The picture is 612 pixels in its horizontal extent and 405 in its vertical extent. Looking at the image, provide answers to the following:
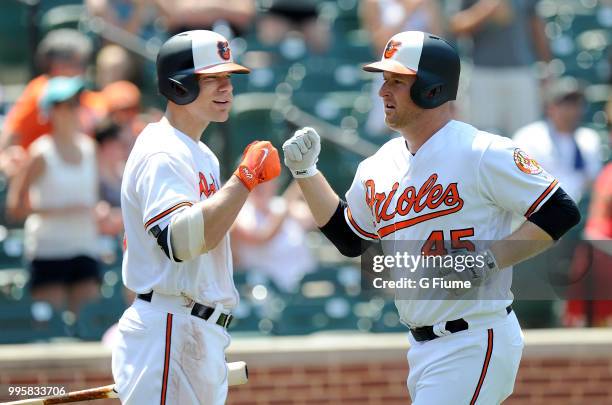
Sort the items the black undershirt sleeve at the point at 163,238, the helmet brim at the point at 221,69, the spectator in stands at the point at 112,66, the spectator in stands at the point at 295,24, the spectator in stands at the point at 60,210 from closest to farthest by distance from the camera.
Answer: the black undershirt sleeve at the point at 163,238 → the helmet brim at the point at 221,69 → the spectator in stands at the point at 60,210 → the spectator in stands at the point at 112,66 → the spectator in stands at the point at 295,24

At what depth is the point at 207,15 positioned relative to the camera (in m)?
8.01

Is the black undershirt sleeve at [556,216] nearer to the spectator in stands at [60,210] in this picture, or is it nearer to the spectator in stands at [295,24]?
the spectator in stands at [60,210]

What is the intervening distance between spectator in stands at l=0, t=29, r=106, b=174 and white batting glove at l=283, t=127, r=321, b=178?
9.29 feet

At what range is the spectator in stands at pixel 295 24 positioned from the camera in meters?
8.55

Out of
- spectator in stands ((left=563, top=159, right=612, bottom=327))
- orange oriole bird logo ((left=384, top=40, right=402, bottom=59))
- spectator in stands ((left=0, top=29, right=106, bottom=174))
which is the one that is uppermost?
orange oriole bird logo ((left=384, top=40, right=402, bottom=59))

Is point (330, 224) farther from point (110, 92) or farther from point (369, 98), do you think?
point (369, 98)

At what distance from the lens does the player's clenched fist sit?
4.05 m

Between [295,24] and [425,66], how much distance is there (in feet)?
14.6

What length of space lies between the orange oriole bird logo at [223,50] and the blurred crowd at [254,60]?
98.1 inches

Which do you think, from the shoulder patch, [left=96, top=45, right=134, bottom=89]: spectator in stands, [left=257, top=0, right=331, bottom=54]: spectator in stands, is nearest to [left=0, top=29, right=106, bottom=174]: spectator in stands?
[left=96, top=45, right=134, bottom=89]: spectator in stands

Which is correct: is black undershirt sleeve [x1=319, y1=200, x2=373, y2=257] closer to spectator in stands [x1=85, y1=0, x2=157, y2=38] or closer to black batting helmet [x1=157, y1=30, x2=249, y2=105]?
black batting helmet [x1=157, y1=30, x2=249, y2=105]

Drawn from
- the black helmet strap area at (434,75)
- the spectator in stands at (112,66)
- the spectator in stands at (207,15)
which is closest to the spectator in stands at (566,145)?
the spectator in stands at (207,15)

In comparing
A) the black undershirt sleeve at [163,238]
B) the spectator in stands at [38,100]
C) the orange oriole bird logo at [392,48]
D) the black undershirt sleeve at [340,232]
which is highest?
the orange oriole bird logo at [392,48]

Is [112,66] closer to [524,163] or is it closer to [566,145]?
[566,145]
